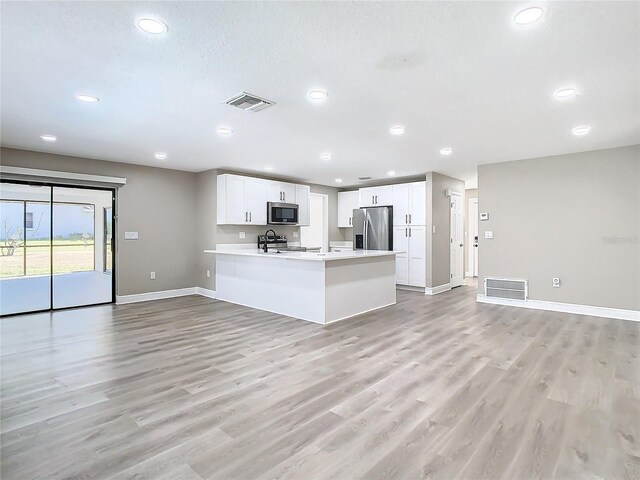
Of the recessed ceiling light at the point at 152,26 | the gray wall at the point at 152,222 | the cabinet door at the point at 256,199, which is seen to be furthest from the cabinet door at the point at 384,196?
the recessed ceiling light at the point at 152,26

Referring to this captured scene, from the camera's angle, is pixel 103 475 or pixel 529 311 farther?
pixel 529 311

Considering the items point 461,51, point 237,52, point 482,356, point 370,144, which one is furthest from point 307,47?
point 482,356

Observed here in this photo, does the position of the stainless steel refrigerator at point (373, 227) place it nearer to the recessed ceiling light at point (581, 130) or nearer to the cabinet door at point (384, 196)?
the cabinet door at point (384, 196)

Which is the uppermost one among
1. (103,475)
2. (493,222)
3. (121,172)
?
(121,172)

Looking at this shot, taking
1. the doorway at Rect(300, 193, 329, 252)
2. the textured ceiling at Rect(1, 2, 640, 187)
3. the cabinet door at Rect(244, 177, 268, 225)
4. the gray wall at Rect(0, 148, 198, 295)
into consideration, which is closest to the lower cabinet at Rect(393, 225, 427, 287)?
the doorway at Rect(300, 193, 329, 252)

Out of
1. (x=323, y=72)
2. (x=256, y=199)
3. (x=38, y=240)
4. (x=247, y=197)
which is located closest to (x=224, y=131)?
(x=323, y=72)

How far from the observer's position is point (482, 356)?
3369 mm

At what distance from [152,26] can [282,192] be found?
525cm

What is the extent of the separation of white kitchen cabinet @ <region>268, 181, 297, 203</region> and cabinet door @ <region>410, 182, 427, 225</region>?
2.56 m

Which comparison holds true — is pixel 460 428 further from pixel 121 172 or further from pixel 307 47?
pixel 121 172

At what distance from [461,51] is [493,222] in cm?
439

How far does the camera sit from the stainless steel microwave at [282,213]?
6.95 meters

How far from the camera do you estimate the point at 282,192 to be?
723cm

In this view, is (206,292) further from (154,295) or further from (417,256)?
(417,256)
